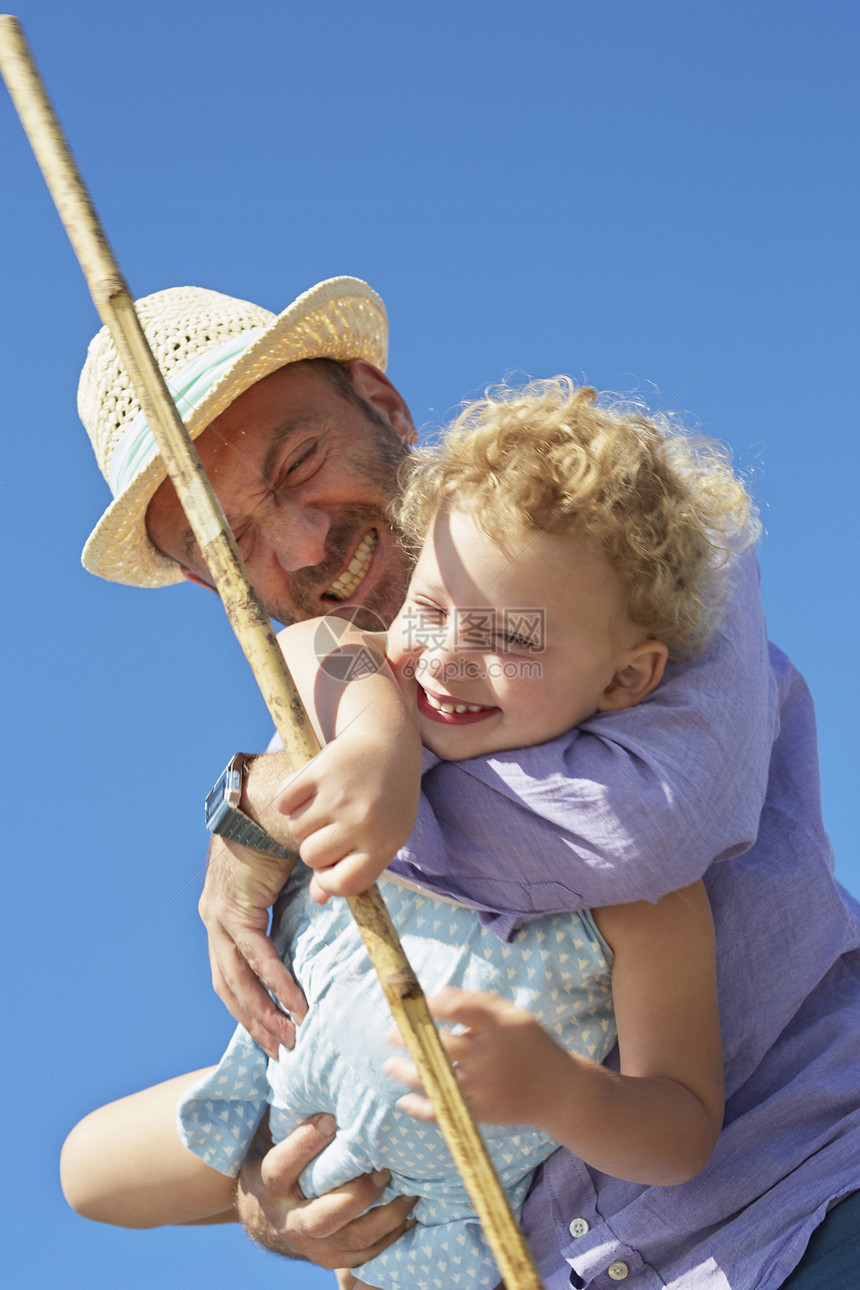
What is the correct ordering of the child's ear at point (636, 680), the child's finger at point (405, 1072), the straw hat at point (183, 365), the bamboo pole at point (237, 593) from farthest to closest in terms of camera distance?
the straw hat at point (183, 365)
the child's ear at point (636, 680)
the child's finger at point (405, 1072)
the bamboo pole at point (237, 593)

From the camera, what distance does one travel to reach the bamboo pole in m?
0.78

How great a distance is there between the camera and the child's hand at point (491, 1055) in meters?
1.01

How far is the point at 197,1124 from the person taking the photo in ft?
5.86

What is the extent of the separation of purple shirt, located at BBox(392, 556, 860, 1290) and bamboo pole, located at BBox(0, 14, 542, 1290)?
44 cm

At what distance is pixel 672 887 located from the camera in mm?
1353

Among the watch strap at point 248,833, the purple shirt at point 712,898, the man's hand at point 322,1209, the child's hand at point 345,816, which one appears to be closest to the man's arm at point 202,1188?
the man's hand at point 322,1209

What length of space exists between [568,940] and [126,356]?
912 millimetres

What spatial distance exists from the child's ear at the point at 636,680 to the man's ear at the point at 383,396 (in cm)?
115

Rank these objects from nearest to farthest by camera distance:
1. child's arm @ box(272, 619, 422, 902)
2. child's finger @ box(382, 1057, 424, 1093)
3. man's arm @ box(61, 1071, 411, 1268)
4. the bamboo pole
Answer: the bamboo pole, child's finger @ box(382, 1057, 424, 1093), child's arm @ box(272, 619, 422, 902), man's arm @ box(61, 1071, 411, 1268)

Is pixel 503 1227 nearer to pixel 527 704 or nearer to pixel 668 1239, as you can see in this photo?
pixel 527 704

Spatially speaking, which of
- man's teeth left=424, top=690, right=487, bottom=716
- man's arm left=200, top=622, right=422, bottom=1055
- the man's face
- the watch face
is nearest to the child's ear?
man's teeth left=424, top=690, right=487, bottom=716

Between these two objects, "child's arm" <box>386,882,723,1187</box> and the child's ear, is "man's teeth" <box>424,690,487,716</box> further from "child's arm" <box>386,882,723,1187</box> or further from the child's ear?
"child's arm" <box>386,882,723,1187</box>

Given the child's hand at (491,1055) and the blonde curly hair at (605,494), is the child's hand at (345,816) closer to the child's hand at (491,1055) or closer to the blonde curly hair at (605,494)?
the child's hand at (491,1055)

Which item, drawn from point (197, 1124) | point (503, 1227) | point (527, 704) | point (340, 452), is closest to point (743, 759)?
point (527, 704)
